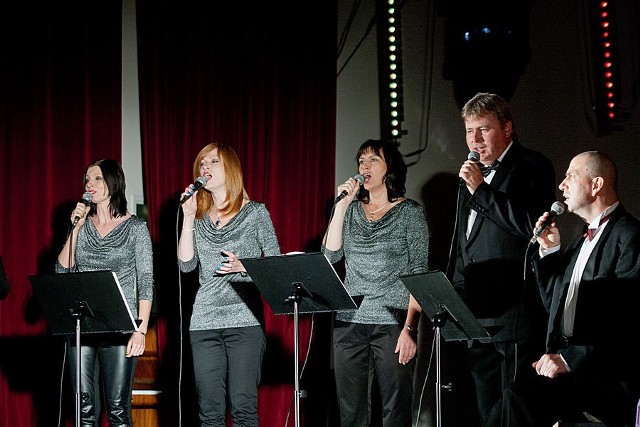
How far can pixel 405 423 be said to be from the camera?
4234 mm

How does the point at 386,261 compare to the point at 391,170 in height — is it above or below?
below

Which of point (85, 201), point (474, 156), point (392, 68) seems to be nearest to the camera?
point (474, 156)

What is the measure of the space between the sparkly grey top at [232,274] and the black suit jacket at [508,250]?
106 centimetres

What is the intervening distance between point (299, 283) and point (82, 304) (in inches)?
41.3

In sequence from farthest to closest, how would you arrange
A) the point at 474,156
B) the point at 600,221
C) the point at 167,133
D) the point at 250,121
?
1. the point at 250,121
2. the point at 167,133
3. the point at 474,156
4. the point at 600,221

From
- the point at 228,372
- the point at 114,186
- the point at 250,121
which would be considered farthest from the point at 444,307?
the point at 250,121

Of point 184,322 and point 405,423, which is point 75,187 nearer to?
point 184,322

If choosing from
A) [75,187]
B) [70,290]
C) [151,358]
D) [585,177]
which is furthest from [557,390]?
[75,187]

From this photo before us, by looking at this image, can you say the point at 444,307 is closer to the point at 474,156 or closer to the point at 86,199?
the point at 474,156

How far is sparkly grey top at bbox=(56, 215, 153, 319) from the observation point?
176 inches

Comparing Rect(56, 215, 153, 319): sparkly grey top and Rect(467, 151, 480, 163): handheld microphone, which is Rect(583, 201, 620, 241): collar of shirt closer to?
Rect(467, 151, 480, 163): handheld microphone

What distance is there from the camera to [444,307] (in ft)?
12.3

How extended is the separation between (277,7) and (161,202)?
1507 millimetres

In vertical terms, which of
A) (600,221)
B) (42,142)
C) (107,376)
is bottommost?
(107,376)
